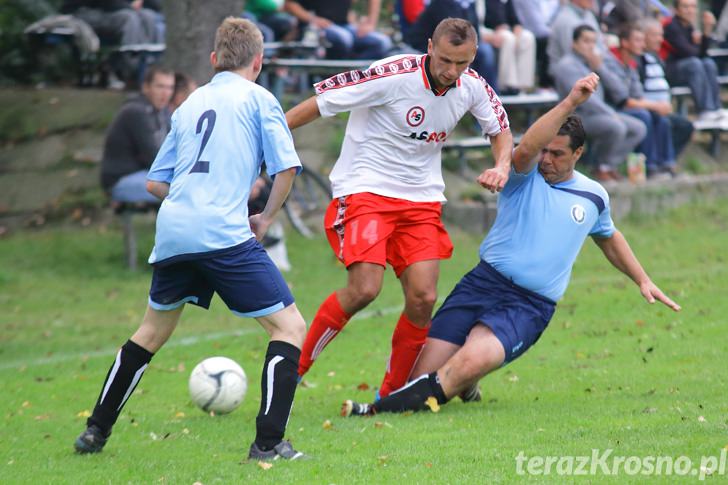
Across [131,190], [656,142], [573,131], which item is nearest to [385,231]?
[573,131]

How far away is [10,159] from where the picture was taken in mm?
16719

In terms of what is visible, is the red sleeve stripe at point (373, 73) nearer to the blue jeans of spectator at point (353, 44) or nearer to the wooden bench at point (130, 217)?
the wooden bench at point (130, 217)

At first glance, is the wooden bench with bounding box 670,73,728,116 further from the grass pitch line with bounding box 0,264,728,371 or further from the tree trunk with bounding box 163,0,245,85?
the tree trunk with bounding box 163,0,245,85

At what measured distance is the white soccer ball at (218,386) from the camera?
293 inches

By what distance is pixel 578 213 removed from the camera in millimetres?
7344

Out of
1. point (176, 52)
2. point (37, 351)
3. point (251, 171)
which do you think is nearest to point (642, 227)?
point (176, 52)

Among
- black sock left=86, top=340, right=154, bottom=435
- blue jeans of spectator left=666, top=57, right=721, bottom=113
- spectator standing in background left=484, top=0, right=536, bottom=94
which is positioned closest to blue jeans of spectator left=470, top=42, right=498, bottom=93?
spectator standing in background left=484, top=0, right=536, bottom=94

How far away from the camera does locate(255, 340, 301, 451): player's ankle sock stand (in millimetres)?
5879

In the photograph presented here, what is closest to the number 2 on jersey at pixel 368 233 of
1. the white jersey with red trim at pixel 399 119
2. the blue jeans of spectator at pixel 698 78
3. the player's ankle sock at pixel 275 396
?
the white jersey with red trim at pixel 399 119

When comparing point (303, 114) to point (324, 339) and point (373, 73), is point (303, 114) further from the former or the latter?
point (324, 339)

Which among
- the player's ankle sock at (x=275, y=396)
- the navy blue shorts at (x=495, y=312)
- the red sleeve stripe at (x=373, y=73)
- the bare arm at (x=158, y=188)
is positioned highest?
the red sleeve stripe at (x=373, y=73)

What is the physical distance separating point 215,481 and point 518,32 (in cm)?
1217

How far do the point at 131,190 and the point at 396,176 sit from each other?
6.38 m

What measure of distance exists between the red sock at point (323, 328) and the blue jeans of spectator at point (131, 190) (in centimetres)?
610
